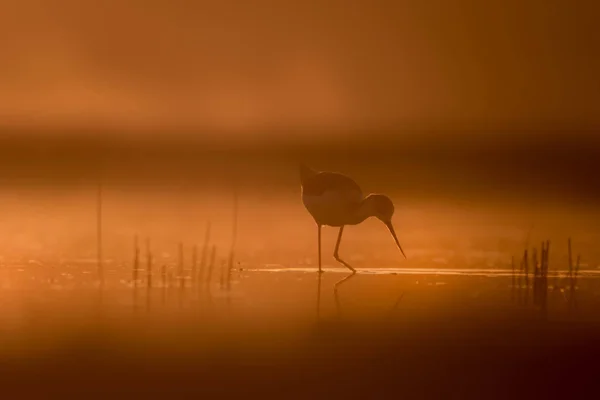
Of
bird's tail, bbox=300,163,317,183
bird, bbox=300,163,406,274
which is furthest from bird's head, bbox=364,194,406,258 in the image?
bird's tail, bbox=300,163,317,183

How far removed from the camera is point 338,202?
7.52 ft

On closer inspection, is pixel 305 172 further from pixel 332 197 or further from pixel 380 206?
pixel 380 206

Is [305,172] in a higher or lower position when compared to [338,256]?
higher

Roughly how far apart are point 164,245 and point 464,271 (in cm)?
77

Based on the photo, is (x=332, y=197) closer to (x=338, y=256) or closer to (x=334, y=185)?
(x=334, y=185)

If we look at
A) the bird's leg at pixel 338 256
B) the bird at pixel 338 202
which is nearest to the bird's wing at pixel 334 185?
the bird at pixel 338 202

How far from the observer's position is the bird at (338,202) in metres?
2.29

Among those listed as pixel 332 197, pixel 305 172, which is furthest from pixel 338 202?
pixel 305 172

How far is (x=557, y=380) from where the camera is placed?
1.20 m

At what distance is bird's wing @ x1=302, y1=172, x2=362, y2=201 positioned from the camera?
2.29m

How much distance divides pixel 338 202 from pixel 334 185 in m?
0.05

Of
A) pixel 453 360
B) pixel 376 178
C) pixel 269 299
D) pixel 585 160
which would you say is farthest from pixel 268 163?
pixel 453 360

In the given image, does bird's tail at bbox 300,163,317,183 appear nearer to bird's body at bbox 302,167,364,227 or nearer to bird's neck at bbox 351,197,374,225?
bird's body at bbox 302,167,364,227

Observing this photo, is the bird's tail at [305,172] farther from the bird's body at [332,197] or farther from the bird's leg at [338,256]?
the bird's leg at [338,256]
